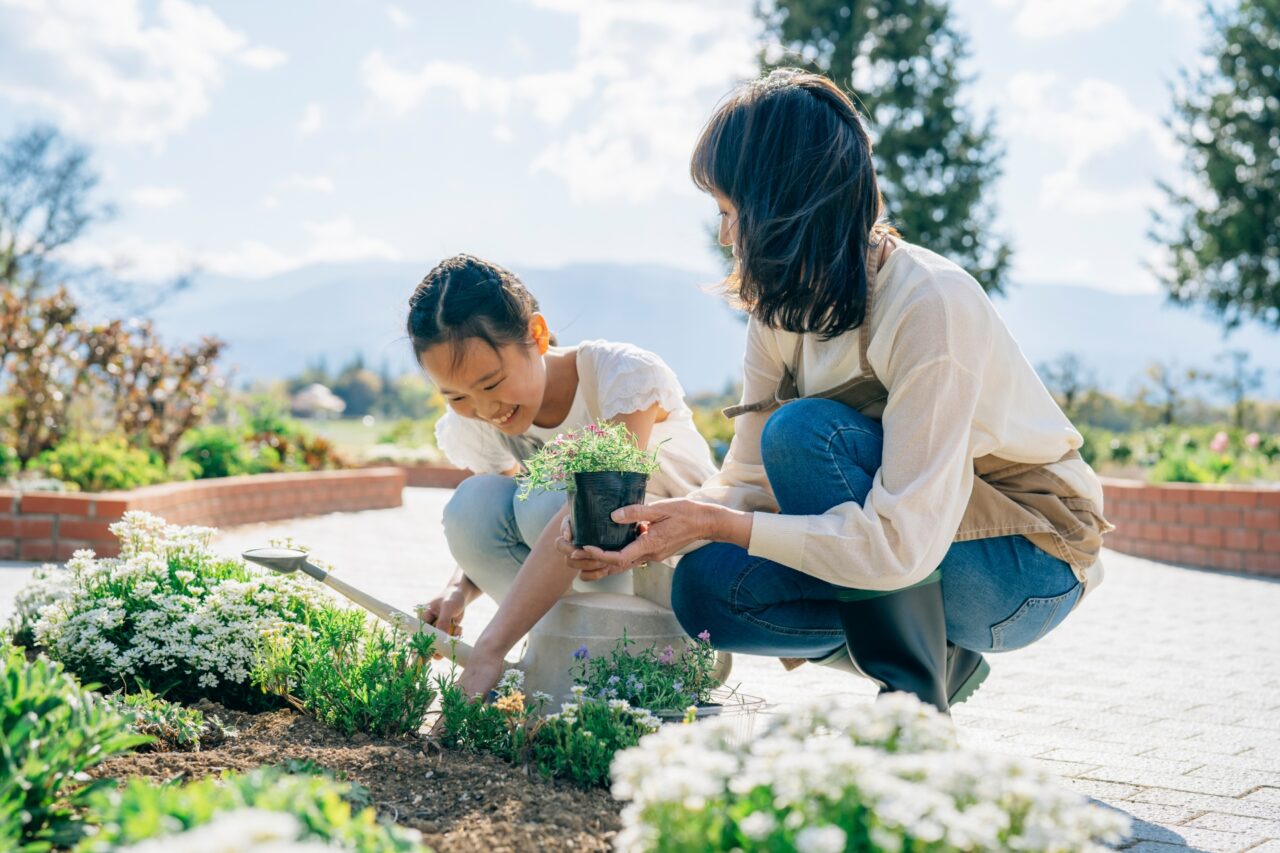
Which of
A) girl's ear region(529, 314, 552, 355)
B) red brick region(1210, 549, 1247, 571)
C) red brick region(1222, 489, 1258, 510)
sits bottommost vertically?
red brick region(1210, 549, 1247, 571)

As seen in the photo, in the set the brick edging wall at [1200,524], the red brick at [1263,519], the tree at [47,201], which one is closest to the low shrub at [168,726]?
the brick edging wall at [1200,524]

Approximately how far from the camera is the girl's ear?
9.73 feet

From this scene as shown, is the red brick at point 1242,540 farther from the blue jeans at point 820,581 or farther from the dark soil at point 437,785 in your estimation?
the dark soil at point 437,785

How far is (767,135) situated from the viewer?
2355mm

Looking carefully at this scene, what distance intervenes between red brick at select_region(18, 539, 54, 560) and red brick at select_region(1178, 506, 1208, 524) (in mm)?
6917

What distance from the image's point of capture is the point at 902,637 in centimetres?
221

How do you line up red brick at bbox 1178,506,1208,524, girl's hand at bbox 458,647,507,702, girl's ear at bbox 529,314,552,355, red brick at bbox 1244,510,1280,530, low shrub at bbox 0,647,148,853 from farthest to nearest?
red brick at bbox 1178,506,1208,524
red brick at bbox 1244,510,1280,530
girl's ear at bbox 529,314,552,355
girl's hand at bbox 458,647,507,702
low shrub at bbox 0,647,148,853

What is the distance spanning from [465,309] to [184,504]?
5.19 metres

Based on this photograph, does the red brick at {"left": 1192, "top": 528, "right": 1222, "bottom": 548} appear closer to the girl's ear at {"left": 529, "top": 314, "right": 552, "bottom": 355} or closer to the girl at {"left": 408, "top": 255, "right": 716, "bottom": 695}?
the girl at {"left": 408, "top": 255, "right": 716, "bottom": 695}

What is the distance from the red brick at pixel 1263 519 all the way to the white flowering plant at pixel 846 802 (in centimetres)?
690

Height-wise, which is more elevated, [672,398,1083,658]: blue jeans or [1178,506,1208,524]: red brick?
[672,398,1083,658]: blue jeans

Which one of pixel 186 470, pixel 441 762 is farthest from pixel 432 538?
pixel 441 762

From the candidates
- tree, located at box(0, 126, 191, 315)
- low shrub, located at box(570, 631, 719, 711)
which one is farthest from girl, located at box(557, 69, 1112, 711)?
tree, located at box(0, 126, 191, 315)

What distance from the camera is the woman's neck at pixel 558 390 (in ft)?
9.93
